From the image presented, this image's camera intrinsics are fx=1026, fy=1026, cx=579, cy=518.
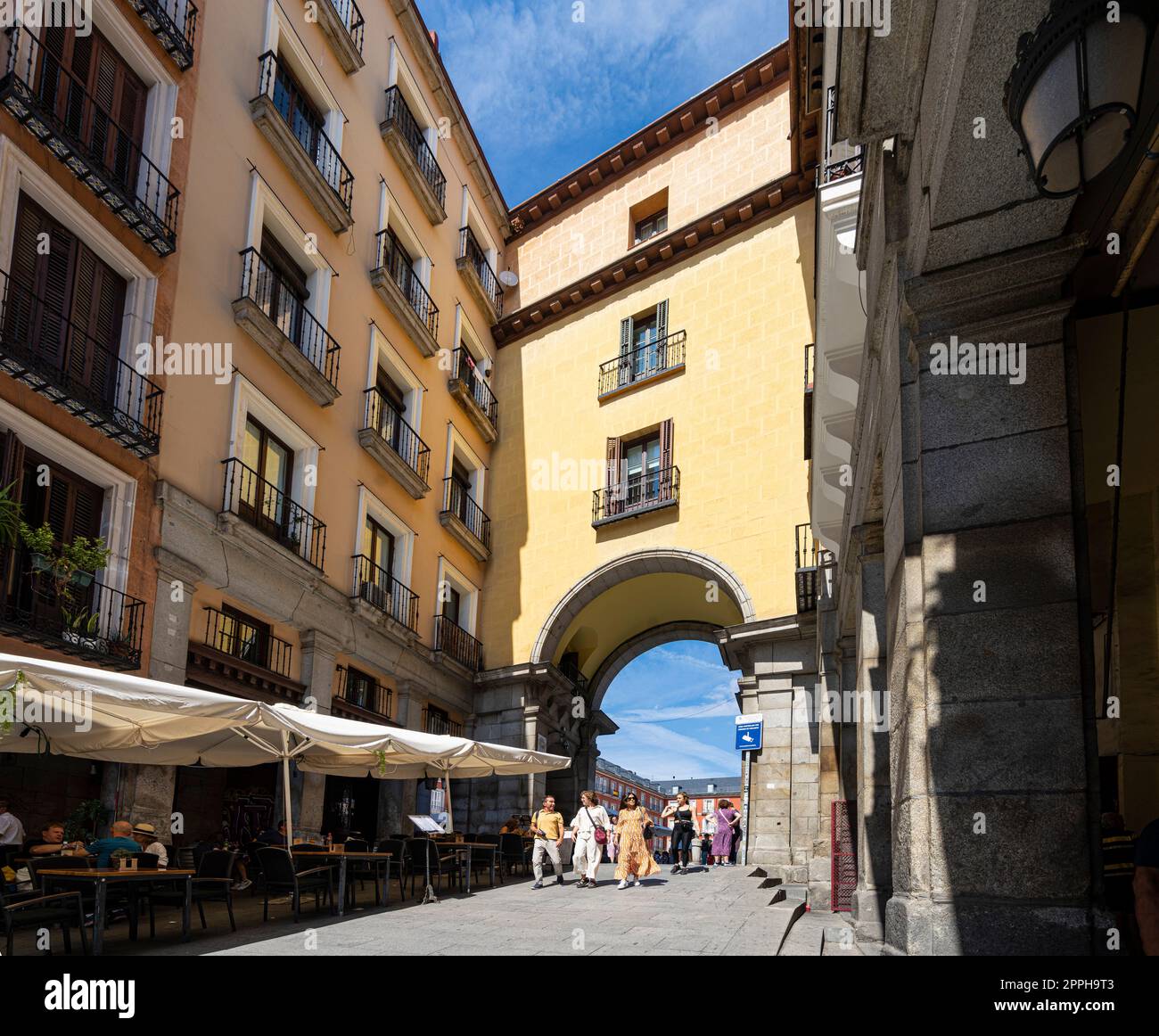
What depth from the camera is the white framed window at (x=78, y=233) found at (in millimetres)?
12008

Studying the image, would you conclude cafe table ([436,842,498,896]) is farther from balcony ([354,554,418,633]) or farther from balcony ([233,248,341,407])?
balcony ([233,248,341,407])

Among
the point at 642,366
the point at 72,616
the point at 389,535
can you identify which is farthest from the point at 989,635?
the point at 642,366

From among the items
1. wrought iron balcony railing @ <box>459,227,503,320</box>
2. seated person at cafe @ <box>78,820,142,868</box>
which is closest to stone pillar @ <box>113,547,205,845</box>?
seated person at cafe @ <box>78,820,142,868</box>

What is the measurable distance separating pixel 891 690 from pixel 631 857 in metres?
9.82

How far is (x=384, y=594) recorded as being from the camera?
21.0 m

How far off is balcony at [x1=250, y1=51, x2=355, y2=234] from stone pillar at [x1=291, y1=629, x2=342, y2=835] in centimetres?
810

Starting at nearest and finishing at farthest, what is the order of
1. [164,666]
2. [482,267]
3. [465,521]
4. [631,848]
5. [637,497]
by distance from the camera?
[164,666] < [631,848] < [637,497] < [465,521] < [482,267]

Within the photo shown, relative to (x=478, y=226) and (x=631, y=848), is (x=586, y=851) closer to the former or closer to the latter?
(x=631, y=848)

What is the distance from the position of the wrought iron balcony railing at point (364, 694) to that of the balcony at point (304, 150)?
8747 mm

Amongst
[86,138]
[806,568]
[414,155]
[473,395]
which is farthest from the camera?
[473,395]

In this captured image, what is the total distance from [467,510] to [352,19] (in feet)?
37.7

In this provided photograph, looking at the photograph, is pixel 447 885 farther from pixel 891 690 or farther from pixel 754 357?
pixel 754 357

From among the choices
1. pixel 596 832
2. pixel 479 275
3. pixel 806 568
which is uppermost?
pixel 479 275

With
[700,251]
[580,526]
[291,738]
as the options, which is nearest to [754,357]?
[700,251]
